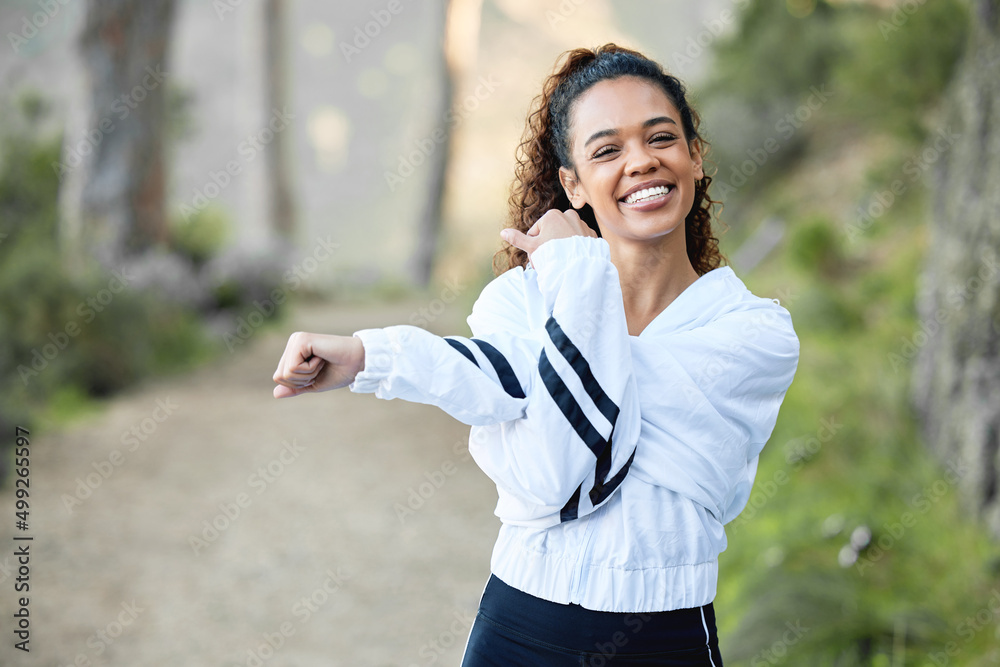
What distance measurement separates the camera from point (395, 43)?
187 ft

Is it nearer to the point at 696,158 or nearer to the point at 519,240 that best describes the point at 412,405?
the point at 696,158

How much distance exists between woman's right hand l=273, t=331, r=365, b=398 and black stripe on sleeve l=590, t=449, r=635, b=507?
0.41 m

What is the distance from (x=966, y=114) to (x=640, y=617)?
406 centimetres

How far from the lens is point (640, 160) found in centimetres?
141

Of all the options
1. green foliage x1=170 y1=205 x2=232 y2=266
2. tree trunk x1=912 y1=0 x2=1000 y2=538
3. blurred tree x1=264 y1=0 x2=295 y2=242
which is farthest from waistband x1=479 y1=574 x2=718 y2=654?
blurred tree x1=264 y1=0 x2=295 y2=242

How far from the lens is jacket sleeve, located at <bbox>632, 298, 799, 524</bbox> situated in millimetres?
1353

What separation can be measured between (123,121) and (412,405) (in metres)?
4.82

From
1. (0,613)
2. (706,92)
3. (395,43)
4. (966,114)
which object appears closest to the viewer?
(0,613)

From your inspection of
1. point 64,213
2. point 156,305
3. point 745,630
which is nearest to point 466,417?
point 745,630

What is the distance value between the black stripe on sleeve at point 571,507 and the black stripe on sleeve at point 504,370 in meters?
0.18

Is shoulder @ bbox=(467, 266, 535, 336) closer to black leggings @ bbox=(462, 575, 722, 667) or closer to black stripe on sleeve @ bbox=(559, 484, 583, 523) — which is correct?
black stripe on sleeve @ bbox=(559, 484, 583, 523)

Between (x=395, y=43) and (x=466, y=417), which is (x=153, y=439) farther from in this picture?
(x=395, y=43)

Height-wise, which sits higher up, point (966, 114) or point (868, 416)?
point (966, 114)

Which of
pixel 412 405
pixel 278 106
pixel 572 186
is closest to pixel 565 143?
pixel 572 186
